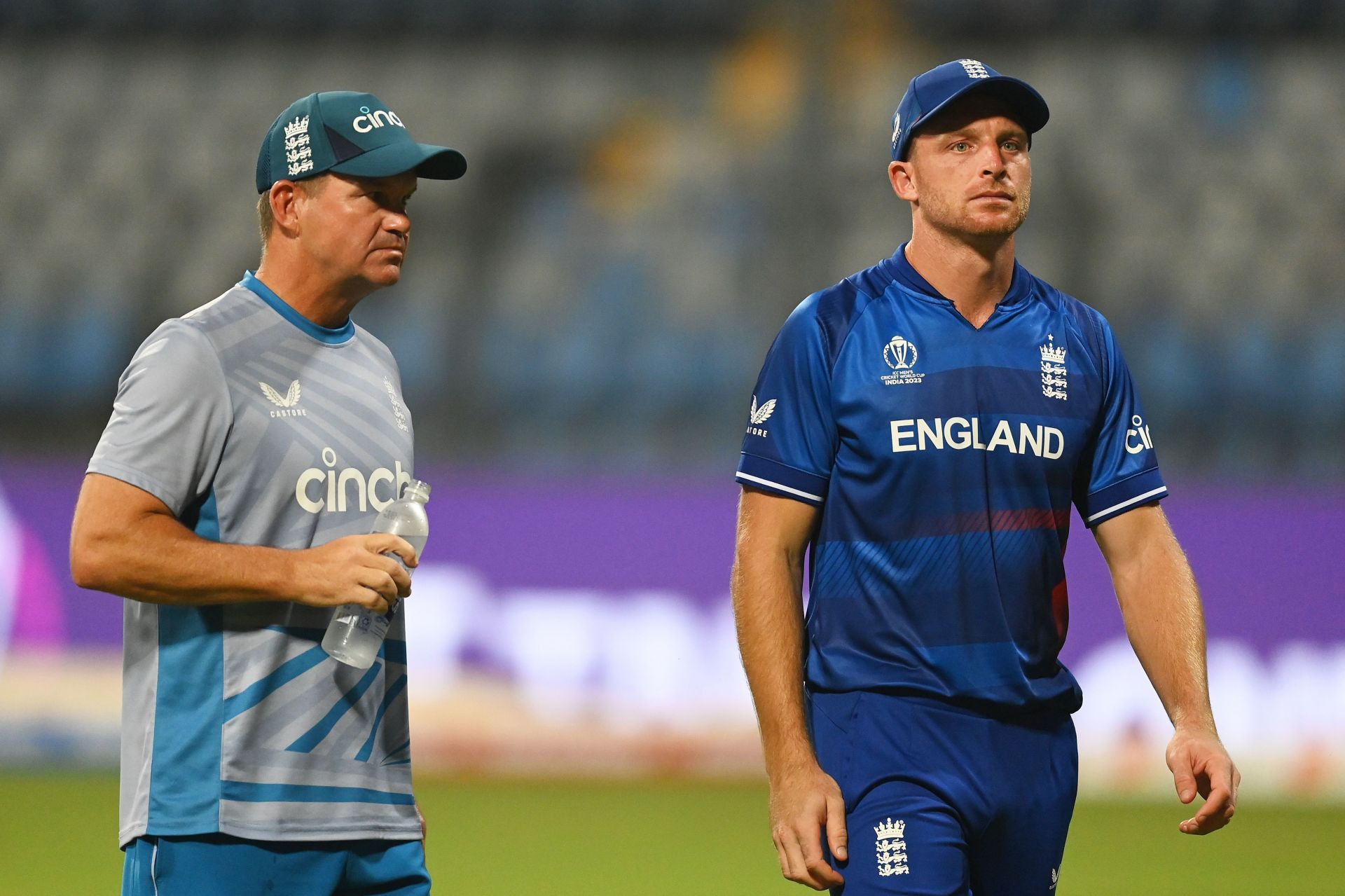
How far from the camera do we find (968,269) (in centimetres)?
335

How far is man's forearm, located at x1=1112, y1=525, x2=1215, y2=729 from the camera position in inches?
128

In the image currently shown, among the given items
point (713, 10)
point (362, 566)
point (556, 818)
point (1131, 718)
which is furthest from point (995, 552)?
point (713, 10)

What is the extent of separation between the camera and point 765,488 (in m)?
3.20

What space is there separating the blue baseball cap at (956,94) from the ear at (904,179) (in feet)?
0.06

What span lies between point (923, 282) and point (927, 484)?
0.44m

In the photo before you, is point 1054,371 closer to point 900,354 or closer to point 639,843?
point 900,354

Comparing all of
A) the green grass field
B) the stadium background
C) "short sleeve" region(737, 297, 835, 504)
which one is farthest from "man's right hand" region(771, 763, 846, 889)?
the stadium background

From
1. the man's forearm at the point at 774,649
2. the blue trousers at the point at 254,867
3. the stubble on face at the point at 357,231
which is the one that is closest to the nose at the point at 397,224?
the stubble on face at the point at 357,231

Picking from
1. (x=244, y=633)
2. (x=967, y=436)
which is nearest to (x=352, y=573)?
(x=244, y=633)

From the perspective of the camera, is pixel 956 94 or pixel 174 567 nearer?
pixel 174 567

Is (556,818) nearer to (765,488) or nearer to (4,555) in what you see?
(4,555)

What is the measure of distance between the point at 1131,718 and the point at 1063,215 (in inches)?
216

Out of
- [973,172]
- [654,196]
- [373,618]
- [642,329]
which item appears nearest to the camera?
[373,618]

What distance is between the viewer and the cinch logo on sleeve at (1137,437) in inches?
134
